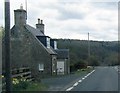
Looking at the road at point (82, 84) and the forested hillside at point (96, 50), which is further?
the forested hillside at point (96, 50)

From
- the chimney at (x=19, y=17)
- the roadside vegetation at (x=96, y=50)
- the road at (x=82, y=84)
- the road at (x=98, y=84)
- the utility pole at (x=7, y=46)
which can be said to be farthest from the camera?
the roadside vegetation at (x=96, y=50)

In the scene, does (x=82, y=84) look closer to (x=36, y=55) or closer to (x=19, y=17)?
(x=36, y=55)

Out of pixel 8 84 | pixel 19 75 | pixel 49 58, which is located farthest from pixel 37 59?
pixel 8 84

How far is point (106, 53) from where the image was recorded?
348ft

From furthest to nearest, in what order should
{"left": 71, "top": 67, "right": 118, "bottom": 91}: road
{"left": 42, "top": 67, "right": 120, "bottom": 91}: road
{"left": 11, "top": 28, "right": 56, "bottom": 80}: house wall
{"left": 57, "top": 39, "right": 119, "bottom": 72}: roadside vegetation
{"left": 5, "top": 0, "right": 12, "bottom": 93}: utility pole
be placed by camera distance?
{"left": 57, "top": 39, "right": 119, "bottom": 72}: roadside vegetation, {"left": 11, "top": 28, "right": 56, "bottom": 80}: house wall, {"left": 42, "top": 67, "right": 120, "bottom": 91}: road, {"left": 71, "top": 67, "right": 118, "bottom": 91}: road, {"left": 5, "top": 0, "right": 12, "bottom": 93}: utility pole

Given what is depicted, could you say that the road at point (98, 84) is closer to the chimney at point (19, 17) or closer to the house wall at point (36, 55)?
the house wall at point (36, 55)

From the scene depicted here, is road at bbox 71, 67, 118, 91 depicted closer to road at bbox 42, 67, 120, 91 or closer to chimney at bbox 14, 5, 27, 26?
road at bbox 42, 67, 120, 91

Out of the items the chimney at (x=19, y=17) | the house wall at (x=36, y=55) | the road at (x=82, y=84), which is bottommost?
the road at (x=82, y=84)

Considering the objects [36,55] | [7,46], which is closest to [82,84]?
[7,46]

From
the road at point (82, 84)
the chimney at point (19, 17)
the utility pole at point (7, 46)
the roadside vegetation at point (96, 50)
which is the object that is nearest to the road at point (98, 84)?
the road at point (82, 84)

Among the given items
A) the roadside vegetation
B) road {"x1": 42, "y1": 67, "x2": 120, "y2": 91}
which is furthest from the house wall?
the roadside vegetation

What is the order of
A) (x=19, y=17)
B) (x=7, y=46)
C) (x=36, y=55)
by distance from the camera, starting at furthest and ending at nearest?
(x=36, y=55) < (x=19, y=17) < (x=7, y=46)

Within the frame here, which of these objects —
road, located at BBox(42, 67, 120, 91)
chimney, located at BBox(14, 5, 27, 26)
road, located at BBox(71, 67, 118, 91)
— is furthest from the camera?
chimney, located at BBox(14, 5, 27, 26)

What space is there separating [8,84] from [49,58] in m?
37.3
